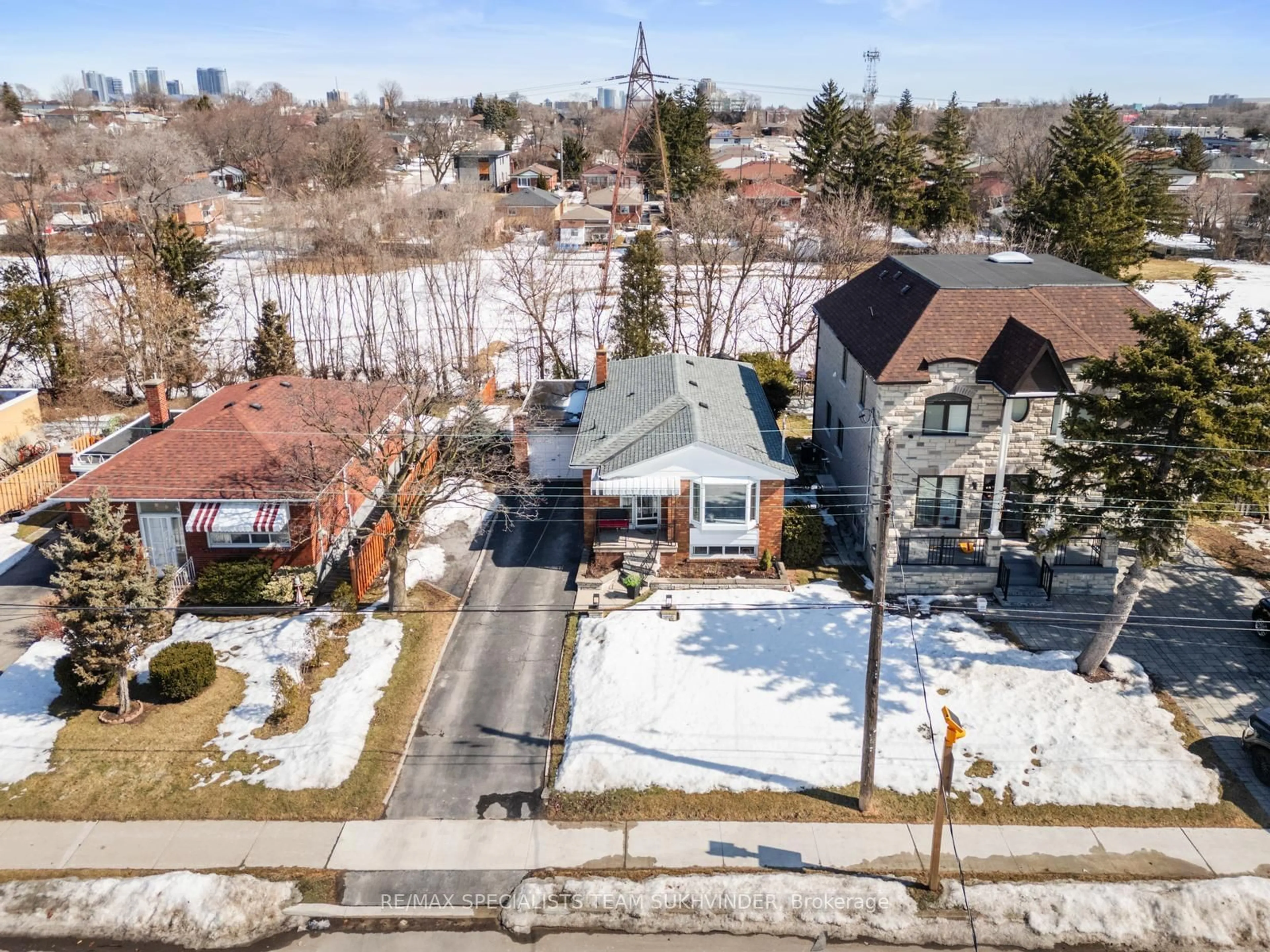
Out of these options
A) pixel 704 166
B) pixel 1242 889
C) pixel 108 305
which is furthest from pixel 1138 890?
pixel 704 166

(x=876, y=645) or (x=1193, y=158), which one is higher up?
(x=1193, y=158)

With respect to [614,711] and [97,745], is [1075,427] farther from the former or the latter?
[97,745]

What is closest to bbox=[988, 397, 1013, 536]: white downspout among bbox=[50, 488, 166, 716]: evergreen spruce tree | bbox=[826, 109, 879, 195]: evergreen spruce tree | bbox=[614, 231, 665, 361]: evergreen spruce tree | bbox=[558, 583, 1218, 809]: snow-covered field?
bbox=[558, 583, 1218, 809]: snow-covered field

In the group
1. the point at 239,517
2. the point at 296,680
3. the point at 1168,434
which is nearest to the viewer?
the point at 1168,434

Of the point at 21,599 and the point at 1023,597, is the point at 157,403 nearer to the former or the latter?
the point at 21,599

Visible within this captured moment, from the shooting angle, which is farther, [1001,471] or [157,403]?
[157,403]

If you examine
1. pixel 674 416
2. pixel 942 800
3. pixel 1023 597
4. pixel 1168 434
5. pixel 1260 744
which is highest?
pixel 1168 434

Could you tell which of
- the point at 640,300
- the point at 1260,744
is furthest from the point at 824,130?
the point at 1260,744
